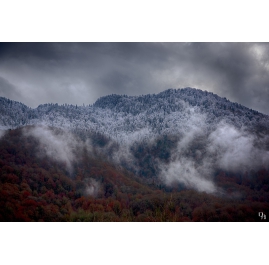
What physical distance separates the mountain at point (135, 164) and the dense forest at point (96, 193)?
0.19 feet

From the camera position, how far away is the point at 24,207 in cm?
745

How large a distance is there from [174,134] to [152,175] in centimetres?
525

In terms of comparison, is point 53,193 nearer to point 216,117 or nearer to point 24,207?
point 24,207

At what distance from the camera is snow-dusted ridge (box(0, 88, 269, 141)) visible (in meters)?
11.0

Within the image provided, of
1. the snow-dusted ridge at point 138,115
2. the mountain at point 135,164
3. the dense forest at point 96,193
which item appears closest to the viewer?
the dense forest at point 96,193

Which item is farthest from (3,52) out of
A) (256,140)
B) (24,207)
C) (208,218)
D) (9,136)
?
(256,140)

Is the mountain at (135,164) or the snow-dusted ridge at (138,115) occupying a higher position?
the snow-dusted ridge at (138,115)

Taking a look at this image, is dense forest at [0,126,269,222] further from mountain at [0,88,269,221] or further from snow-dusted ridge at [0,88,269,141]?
snow-dusted ridge at [0,88,269,141]

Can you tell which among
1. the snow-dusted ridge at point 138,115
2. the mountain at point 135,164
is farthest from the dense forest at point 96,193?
the snow-dusted ridge at point 138,115

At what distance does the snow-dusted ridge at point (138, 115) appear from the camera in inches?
435

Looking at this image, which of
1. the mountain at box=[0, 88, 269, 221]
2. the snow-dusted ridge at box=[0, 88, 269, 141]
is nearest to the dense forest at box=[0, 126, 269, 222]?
the mountain at box=[0, 88, 269, 221]

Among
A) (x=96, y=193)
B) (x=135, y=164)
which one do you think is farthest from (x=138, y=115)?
(x=96, y=193)

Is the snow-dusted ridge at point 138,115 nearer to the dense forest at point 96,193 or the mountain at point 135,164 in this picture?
the mountain at point 135,164

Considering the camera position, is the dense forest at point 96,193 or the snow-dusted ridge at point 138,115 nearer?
the dense forest at point 96,193
